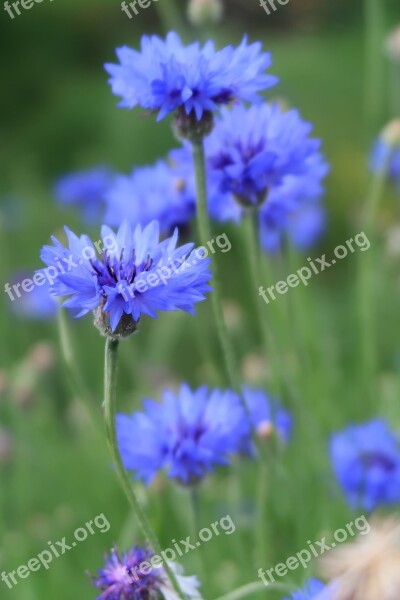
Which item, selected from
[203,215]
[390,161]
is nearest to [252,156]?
[203,215]

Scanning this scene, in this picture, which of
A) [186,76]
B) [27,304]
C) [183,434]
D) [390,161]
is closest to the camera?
[186,76]

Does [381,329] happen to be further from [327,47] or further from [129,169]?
[327,47]

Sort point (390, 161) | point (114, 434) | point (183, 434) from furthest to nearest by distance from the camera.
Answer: point (390, 161)
point (183, 434)
point (114, 434)

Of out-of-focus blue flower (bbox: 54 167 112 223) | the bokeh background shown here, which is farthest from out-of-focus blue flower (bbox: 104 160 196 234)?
out-of-focus blue flower (bbox: 54 167 112 223)

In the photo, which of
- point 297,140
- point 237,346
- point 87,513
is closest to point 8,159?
point 237,346

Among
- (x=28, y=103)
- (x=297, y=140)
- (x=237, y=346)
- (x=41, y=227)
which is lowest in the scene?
(x=297, y=140)

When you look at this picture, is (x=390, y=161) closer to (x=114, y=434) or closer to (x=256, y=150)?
(x=256, y=150)

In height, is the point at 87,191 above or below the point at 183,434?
above
